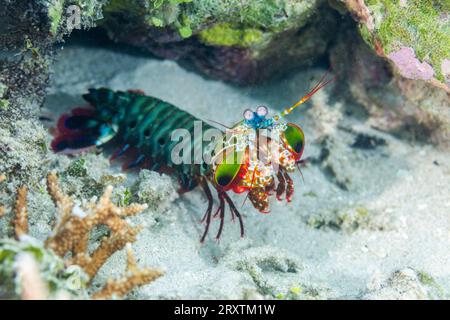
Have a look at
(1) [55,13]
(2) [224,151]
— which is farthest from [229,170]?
(1) [55,13]

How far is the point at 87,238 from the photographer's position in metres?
3.09

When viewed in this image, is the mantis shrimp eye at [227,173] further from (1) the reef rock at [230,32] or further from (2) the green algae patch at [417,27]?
(2) the green algae patch at [417,27]

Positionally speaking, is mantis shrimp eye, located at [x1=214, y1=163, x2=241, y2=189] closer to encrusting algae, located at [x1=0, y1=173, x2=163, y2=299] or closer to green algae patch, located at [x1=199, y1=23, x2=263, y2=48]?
encrusting algae, located at [x1=0, y1=173, x2=163, y2=299]

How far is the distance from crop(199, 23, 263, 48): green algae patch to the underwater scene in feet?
0.08

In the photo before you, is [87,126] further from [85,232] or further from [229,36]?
[85,232]

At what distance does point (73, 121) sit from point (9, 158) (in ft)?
7.54

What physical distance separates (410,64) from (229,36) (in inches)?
92.4

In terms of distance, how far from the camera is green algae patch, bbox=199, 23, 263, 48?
5.47 meters

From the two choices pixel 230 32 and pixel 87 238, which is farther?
pixel 230 32

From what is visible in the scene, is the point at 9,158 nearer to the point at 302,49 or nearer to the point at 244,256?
the point at 244,256

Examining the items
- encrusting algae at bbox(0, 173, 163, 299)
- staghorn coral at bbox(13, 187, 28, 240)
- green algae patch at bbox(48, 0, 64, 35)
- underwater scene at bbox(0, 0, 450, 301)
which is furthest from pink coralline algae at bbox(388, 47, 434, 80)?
staghorn coral at bbox(13, 187, 28, 240)

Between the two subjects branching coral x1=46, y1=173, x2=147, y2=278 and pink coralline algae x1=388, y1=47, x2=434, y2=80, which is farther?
pink coralline algae x1=388, y1=47, x2=434, y2=80
